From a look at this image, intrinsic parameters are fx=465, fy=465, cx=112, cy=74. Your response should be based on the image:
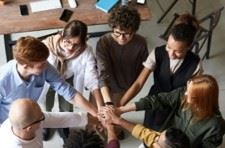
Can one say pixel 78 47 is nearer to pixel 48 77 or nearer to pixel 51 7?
pixel 48 77

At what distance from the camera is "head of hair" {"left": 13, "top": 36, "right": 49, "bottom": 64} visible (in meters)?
2.43

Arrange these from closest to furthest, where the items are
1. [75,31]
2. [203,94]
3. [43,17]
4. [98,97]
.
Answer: [203,94], [75,31], [98,97], [43,17]

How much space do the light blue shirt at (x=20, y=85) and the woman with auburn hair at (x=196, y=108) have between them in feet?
1.39

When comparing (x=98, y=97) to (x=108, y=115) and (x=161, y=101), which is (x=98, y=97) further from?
(x=161, y=101)

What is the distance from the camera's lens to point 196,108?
2.40m

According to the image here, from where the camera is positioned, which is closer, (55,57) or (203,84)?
(203,84)

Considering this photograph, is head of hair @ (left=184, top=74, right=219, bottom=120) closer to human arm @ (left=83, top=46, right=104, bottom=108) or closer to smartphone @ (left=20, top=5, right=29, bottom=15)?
human arm @ (left=83, top=46, right=104, bottom=108)

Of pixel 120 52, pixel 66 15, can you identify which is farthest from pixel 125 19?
pixel 66 15

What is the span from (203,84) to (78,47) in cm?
86

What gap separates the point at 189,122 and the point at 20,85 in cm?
96

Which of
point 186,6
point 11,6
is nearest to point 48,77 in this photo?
point 11,6

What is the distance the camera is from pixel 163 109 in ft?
8.84

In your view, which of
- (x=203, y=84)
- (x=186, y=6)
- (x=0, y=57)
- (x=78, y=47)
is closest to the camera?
(x=203, y=84)

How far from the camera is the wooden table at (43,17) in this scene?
343 cm
